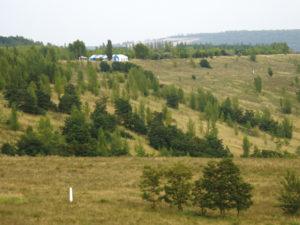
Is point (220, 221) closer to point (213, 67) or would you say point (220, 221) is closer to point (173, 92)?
point (173, 92)

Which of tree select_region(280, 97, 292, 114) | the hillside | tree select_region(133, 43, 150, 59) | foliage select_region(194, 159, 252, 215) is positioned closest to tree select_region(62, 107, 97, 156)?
the hillside

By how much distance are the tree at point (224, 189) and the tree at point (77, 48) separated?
155397 millimetres

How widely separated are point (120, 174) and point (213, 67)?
162605mm

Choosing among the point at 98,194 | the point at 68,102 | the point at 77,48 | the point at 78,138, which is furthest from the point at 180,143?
the point at 77,48

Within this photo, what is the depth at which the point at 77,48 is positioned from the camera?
17738 centimetres

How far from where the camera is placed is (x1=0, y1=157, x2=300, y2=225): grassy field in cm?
2092

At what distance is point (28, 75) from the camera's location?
92.6 m

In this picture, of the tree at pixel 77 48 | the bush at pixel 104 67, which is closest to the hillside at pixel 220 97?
the bush at pixel 104 67

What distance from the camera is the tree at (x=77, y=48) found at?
176 metres

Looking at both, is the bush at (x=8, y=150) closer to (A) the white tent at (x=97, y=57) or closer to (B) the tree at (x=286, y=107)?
(B) the tree at (x=286, y=107)

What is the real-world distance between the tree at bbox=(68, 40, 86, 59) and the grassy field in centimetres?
13713

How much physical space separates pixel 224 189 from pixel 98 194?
26.3 ft

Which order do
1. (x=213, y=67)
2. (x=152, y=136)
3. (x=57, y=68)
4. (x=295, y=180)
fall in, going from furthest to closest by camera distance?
1. (x=213, y=67)
2. (x=57, y=68)
3. (x=152, y=136)
4. (x=295, y=180)

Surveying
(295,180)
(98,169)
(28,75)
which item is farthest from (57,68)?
(295,180)
